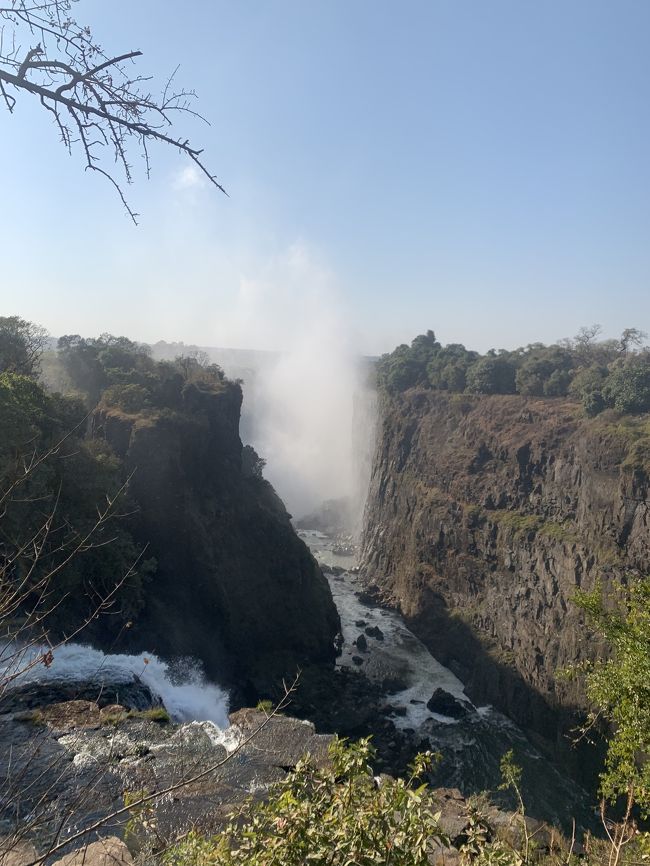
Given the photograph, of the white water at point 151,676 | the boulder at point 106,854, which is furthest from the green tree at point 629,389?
the boulder at point 106,854

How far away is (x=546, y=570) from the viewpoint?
105 ft

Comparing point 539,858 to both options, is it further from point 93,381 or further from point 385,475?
point 385,475

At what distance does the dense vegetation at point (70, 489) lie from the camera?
17656mm

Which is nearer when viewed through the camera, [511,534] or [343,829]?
[343,829]

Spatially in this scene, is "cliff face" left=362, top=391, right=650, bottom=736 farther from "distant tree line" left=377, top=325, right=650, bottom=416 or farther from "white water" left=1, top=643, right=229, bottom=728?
"white water" left=1, top=643, right=229, bottom=728

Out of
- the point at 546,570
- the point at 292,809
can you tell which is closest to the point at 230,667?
the point at 546,570

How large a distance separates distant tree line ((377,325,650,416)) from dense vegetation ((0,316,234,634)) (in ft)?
84.0

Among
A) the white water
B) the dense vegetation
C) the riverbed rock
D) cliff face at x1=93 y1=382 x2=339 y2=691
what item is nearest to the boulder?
the dense vegetation

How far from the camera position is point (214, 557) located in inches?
1187

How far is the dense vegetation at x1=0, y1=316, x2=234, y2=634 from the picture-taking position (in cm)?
1766

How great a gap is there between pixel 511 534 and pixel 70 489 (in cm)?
2663

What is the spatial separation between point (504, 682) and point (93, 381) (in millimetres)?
34882

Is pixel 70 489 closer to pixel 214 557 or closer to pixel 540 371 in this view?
pixel 214 557

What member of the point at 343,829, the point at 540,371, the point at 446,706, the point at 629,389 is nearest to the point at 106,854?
the point at 343,829
